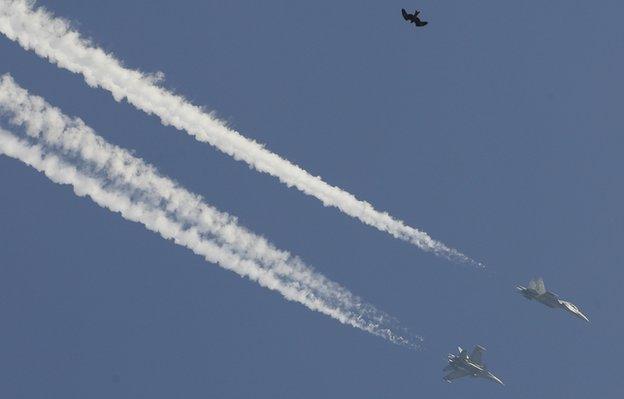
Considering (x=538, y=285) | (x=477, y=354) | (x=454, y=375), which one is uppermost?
(x=538, y=285)

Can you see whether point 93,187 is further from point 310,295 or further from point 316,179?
point 310,295

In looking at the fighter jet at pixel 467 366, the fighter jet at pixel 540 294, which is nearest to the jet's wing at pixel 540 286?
the fighter jet at pixel 540 294

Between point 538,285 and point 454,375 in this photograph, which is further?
point 454,375

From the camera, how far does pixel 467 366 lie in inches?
4289

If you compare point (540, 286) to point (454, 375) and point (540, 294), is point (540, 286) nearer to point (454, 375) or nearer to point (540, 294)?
point (540, 294)

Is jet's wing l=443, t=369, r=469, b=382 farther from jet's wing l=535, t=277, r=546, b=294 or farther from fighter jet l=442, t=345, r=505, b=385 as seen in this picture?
jet's wing l=535, t=277, r=546, b=294

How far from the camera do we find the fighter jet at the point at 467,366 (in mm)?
108938

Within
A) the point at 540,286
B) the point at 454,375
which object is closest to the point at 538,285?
the point at 540,286

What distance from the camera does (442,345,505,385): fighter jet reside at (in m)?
109

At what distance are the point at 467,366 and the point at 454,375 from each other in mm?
4180

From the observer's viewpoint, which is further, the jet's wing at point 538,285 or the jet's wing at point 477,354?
the jet's wing at point 477,354

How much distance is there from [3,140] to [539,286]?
178 ft

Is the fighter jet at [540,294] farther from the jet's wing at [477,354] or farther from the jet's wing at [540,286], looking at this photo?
the jet's wing at [477,354]

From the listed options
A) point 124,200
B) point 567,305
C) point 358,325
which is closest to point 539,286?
point 567,305
